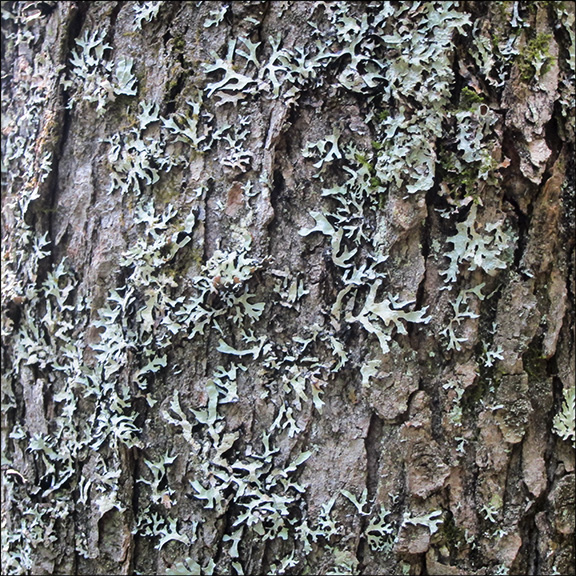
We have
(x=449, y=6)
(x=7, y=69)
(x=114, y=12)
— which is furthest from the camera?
(x=7, y=69)

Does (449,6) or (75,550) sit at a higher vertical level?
(449,6)

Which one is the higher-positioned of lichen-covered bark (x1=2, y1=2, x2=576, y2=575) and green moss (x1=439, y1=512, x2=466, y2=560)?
lichen-covered bark (x1=2, y1=2, x2=576, y2=575)

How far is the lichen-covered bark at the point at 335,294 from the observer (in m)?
1.13

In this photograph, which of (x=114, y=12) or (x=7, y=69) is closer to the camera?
(x=114, y=12)

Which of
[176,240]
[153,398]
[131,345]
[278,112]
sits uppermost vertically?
[278,112]

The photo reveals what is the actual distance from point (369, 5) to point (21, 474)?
4.14ft

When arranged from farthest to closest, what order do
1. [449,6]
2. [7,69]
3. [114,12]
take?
[7,69], [114,12], [449,6]

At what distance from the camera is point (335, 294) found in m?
1.14

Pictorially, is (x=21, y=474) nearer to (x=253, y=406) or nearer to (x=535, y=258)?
(x=253, y=406)

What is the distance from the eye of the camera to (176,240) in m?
1.17

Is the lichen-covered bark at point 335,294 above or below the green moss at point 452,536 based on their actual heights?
above

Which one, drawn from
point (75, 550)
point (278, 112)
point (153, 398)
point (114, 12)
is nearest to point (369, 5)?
point (278, 112)

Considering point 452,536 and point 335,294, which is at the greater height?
point 335,294

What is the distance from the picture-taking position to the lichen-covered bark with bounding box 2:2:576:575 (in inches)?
44.6
